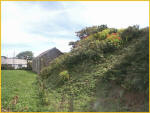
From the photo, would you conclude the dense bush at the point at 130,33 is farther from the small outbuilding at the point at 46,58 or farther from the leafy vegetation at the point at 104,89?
the small outbuilding at the point at 46,58

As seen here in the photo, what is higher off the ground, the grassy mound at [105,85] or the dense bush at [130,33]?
the dense bush at [130,33]

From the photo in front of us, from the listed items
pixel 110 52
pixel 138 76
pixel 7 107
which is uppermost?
pixel 110 52

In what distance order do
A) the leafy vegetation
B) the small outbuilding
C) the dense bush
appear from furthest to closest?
the small outbuilding < the dense bush < the leafy vegetation

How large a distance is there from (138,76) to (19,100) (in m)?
4.01

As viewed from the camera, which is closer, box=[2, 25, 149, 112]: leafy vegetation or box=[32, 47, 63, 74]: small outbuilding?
box=[2, 25, 149, 112]: leafy vegetation

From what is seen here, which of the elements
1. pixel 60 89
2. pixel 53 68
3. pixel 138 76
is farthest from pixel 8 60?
pixel 138 76

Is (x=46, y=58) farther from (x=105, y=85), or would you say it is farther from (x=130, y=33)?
(x=105, y=85)

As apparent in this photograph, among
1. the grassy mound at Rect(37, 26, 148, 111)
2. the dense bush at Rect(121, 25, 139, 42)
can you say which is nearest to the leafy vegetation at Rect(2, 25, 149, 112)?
the grassy mound at Rect(37, 26, 148, 111)

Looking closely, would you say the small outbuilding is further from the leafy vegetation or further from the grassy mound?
the leafy vegetation

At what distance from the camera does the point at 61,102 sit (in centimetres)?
618

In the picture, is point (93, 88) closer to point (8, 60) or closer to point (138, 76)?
point (138, 76)

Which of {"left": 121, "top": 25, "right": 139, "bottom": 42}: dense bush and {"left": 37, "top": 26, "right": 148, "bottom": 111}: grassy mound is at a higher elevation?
{"left": 121, "top": 25, "right": 139, "bottom": 42}: dense bush

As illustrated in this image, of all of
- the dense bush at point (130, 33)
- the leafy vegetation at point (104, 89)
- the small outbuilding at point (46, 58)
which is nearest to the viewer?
the leafy vegetation at point (104, 89)

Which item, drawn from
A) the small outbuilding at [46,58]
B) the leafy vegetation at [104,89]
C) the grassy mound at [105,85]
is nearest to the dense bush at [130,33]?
the grassy mound at [105,85]
